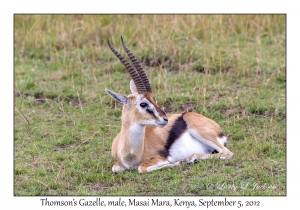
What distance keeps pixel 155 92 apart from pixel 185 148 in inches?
100

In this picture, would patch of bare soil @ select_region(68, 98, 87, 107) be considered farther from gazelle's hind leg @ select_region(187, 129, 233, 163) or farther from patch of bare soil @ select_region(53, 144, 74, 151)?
gazelle's hind leg @ select_region(187, 129, 233, 163)

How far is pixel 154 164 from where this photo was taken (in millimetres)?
7508

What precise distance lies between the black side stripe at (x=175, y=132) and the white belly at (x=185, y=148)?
0.05 m

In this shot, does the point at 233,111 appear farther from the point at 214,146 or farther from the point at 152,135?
the point at 152,135

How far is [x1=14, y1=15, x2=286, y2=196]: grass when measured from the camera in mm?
7215

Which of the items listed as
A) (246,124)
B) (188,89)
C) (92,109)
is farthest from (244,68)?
(92,109)

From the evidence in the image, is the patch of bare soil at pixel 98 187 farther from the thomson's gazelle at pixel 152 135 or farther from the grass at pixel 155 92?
the thomson's gazelle at pixel 152 135

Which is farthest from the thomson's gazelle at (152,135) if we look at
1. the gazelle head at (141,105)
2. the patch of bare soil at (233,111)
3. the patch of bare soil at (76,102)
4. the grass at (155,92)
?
the patch of bare soil at (76,102)

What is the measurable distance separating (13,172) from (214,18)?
→ 6.73 metres

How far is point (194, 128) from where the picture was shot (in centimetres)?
816

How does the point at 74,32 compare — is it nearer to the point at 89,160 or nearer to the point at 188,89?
the point at 188,89

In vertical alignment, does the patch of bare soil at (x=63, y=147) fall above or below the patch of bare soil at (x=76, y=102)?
below

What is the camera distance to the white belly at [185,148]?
7.96m

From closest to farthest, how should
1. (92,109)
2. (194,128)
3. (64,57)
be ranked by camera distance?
(194,128) → (92,109) → (64,57)
